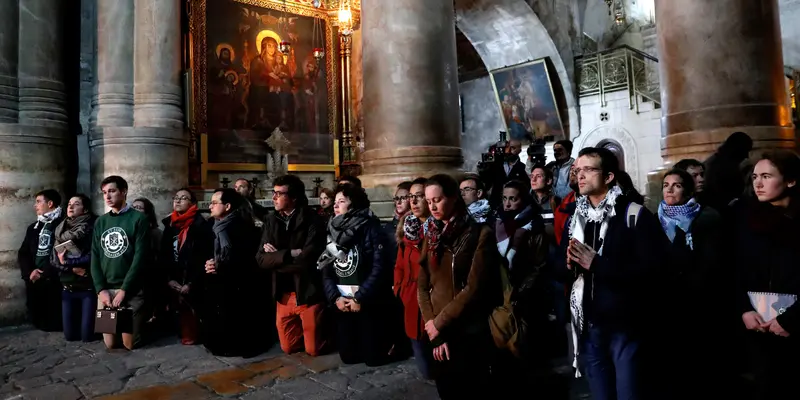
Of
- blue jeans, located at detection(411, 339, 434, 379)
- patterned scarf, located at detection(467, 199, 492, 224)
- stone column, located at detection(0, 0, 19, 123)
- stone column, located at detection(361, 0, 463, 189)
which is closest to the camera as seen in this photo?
blue jeans, located at detection(411, 339, 434, 379)

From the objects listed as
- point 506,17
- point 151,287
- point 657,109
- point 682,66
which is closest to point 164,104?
point 151,287

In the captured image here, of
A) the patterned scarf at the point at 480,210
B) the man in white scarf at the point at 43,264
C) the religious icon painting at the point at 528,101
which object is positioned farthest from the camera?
the religious icon painting at the point at 528,101

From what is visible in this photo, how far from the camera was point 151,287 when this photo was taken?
18.2ft

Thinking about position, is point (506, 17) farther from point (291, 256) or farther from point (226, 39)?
point (291, 256)

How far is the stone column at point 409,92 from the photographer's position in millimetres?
5965

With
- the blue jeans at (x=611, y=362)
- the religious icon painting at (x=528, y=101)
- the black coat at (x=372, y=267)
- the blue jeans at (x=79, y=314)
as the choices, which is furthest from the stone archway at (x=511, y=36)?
the blue jeans at (x=611, y=362)

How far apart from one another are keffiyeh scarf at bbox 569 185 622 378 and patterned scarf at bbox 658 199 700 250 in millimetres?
1056

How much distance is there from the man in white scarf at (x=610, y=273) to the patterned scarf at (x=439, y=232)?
698mm

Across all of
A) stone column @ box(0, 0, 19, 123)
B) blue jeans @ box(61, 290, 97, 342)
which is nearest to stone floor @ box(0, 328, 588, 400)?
blue jeans @ box(61, 290, 97, 342)

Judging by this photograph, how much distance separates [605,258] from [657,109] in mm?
13150

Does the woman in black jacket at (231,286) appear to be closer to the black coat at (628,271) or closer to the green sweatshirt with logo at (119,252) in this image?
the green sweatshirt with logo at (119,252)

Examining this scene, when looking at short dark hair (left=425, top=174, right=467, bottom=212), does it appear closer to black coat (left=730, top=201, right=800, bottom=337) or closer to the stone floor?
the stone floor

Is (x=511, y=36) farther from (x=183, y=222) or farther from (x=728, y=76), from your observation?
(x=183, y=222)

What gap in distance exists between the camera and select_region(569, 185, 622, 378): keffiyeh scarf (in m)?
2.69
